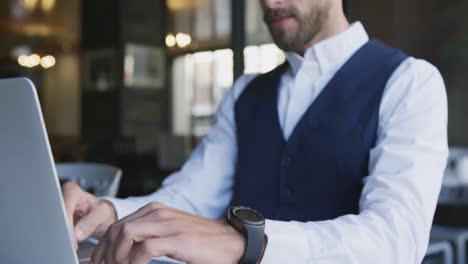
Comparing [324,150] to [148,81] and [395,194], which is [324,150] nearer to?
[395,194]

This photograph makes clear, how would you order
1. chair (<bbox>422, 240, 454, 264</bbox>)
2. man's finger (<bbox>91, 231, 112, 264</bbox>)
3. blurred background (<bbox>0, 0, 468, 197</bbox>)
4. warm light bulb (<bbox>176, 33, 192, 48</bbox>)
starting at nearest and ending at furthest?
1. man's finger (<bbox>91, 231, 112, 264</bbox>)
2. chair (<bbox>422, 240, 454, 264</bbox>)
3. blurred background (<bbox>0, 0, 468, 197</bbox>)
4. warm light bulb (<bbox>176, 33, 192, 48</bbox>)

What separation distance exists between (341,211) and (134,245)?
527 millimetres

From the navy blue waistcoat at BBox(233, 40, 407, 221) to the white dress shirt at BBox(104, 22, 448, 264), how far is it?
3 cm

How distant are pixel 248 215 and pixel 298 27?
560 millimetres

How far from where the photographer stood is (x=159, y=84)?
763cm

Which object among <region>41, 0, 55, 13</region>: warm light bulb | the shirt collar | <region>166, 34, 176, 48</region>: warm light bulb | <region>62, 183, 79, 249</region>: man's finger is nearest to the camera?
<region>62, 183, 79, 249</region>: man's finger

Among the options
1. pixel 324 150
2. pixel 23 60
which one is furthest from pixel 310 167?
pixel 23 60

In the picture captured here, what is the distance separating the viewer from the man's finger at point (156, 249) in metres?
0.49

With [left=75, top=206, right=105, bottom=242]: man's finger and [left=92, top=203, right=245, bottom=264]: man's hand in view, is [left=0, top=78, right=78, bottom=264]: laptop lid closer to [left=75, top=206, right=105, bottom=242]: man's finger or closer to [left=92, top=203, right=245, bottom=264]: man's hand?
[left=92, top=203, right=245, bottom=264]: man's hand

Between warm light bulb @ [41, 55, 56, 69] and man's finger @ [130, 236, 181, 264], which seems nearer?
man's finger @ [130, 236, 181, 264]

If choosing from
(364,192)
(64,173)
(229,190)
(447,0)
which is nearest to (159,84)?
(447,0)

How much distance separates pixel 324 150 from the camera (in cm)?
98

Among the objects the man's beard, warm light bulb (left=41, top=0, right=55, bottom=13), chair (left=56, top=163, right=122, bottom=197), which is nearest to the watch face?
the man's beard

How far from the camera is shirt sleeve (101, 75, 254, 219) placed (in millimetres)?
1194
